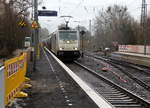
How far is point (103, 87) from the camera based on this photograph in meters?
14.5

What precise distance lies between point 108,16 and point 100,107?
72.4m

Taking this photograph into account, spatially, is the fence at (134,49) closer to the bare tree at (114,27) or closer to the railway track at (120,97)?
the bare tree at (114,27)

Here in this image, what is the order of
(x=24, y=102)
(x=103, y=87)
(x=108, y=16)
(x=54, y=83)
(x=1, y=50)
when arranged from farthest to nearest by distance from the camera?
(x=108, y=16)
(x=1, y=50)
(x=103, y=87)
(x=54, y=83)
(x=24, y=102)

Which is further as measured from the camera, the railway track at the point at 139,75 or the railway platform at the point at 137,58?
the railway platform at the point at 137,58

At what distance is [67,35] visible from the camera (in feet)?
96.2

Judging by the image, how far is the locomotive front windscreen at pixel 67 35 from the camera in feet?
95.1

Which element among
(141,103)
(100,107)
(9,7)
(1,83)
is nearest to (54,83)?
(141,103)

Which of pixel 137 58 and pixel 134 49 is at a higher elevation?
pixel 134 49

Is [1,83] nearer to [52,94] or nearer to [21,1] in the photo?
[52,94]

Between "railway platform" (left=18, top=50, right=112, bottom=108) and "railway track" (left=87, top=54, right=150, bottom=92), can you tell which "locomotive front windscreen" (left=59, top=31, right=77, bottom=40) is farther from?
"railway platform" (left=18, top=50, right=112, bottom=108)

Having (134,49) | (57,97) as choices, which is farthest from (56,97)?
(134,49)

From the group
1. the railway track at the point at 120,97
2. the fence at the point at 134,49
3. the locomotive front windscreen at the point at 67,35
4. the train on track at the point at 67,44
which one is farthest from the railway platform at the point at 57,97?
the fence at the point at 134,49

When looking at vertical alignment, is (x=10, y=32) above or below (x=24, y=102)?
above

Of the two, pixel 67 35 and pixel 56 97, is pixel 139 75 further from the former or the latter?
pixel 56 97
